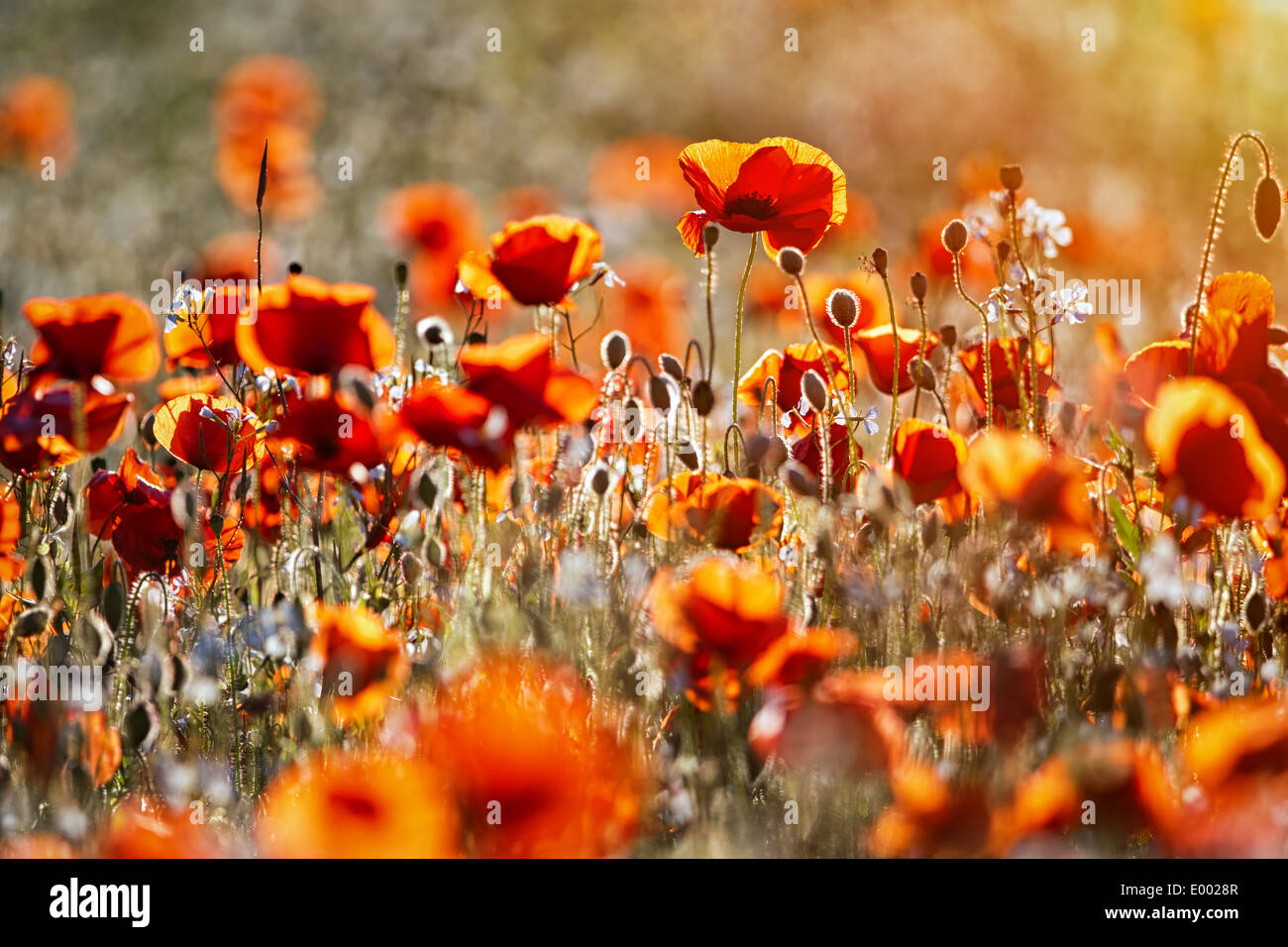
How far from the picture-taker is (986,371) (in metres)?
1.99

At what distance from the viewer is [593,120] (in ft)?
39.5

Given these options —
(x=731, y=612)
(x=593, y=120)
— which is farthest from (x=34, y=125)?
(x=731, y=612)

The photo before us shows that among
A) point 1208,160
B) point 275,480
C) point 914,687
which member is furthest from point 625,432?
point 1208,160

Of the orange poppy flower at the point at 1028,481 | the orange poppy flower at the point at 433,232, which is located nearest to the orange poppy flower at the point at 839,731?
the orange poppy flower at the point at 1028,481

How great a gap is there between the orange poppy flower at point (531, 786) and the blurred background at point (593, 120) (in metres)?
3.11

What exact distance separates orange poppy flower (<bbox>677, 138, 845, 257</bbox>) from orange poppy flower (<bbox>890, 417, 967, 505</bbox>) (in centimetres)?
45

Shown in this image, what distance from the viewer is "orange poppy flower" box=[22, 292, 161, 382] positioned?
2.14m

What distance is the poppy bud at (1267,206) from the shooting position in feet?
5.79

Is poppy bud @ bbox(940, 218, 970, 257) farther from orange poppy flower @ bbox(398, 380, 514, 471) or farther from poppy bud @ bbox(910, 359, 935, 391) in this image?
orange poppy flower @ bbox(398, 380, 514, 471)

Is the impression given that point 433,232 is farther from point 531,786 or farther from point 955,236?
point 531,786

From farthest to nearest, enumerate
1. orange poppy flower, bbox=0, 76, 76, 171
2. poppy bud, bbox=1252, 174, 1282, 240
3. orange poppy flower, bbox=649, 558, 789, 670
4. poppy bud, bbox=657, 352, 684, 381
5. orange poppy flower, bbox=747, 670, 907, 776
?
orange poppy flower, bbox=0, 76, 76, 171 < poppy bud, bbox=657, 352, 684, 381 < poppy bud, bbox=1252, 174, 1282, 240 < orange poppy flower, bbox=649, 558, 789, 670 < orange poppy flower, bbox=747, 670, 907, 776

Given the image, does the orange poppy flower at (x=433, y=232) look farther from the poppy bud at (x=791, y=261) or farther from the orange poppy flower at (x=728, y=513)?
the orange poppy flower at (x=728, y=513)

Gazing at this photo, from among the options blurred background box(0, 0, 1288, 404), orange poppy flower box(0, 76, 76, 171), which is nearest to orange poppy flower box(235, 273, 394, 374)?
blurred background box(0, 0, 1288, 404)
